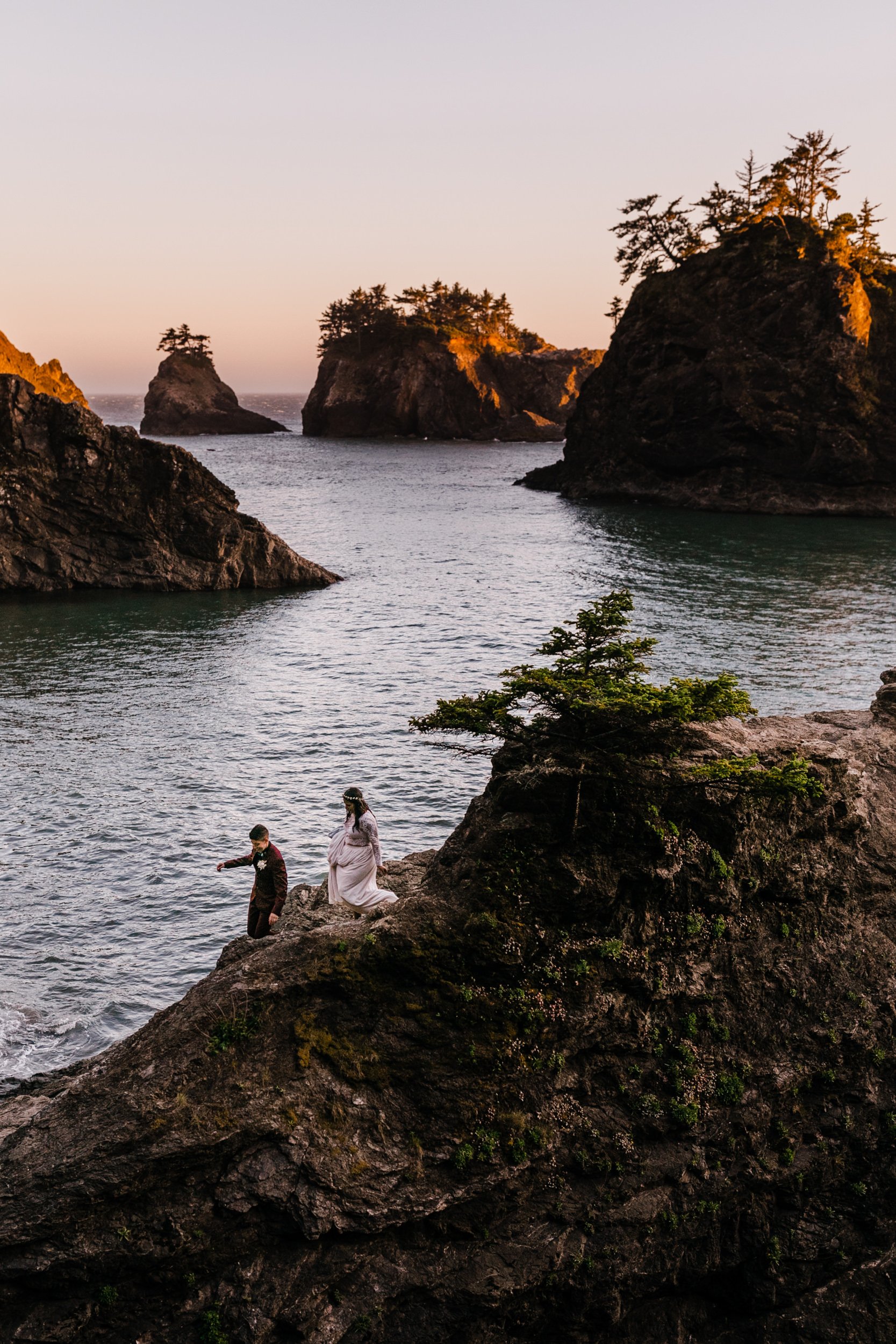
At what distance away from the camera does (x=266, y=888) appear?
1540cm

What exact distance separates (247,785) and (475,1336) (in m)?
20.0

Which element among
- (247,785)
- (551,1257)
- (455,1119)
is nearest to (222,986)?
(455,1119)

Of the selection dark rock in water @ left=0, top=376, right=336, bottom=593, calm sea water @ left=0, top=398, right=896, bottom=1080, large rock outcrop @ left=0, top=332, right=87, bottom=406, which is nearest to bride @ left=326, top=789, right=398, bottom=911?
calm sea water @ left=0, top=398, right=896, bottom=1080

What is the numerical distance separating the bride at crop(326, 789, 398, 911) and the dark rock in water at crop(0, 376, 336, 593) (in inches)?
1609

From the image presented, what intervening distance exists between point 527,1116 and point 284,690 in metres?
29.1

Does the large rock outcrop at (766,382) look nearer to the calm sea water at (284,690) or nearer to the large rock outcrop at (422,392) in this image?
the calm sea water at (284,690)

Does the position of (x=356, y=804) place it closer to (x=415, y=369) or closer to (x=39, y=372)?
(x=39, y=372)

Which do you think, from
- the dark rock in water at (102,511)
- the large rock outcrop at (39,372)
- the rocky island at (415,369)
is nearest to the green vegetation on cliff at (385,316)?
the rocky island at (415,369)

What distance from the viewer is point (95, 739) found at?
3195cm

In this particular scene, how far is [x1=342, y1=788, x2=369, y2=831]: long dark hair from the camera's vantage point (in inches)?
565

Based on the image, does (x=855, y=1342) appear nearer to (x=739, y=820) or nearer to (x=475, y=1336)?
(x=475, y=1336)

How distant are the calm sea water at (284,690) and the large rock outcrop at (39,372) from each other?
2742cm

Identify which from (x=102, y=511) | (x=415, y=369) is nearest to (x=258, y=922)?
(x=102, y=511)

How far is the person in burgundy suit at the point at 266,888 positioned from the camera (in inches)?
601
